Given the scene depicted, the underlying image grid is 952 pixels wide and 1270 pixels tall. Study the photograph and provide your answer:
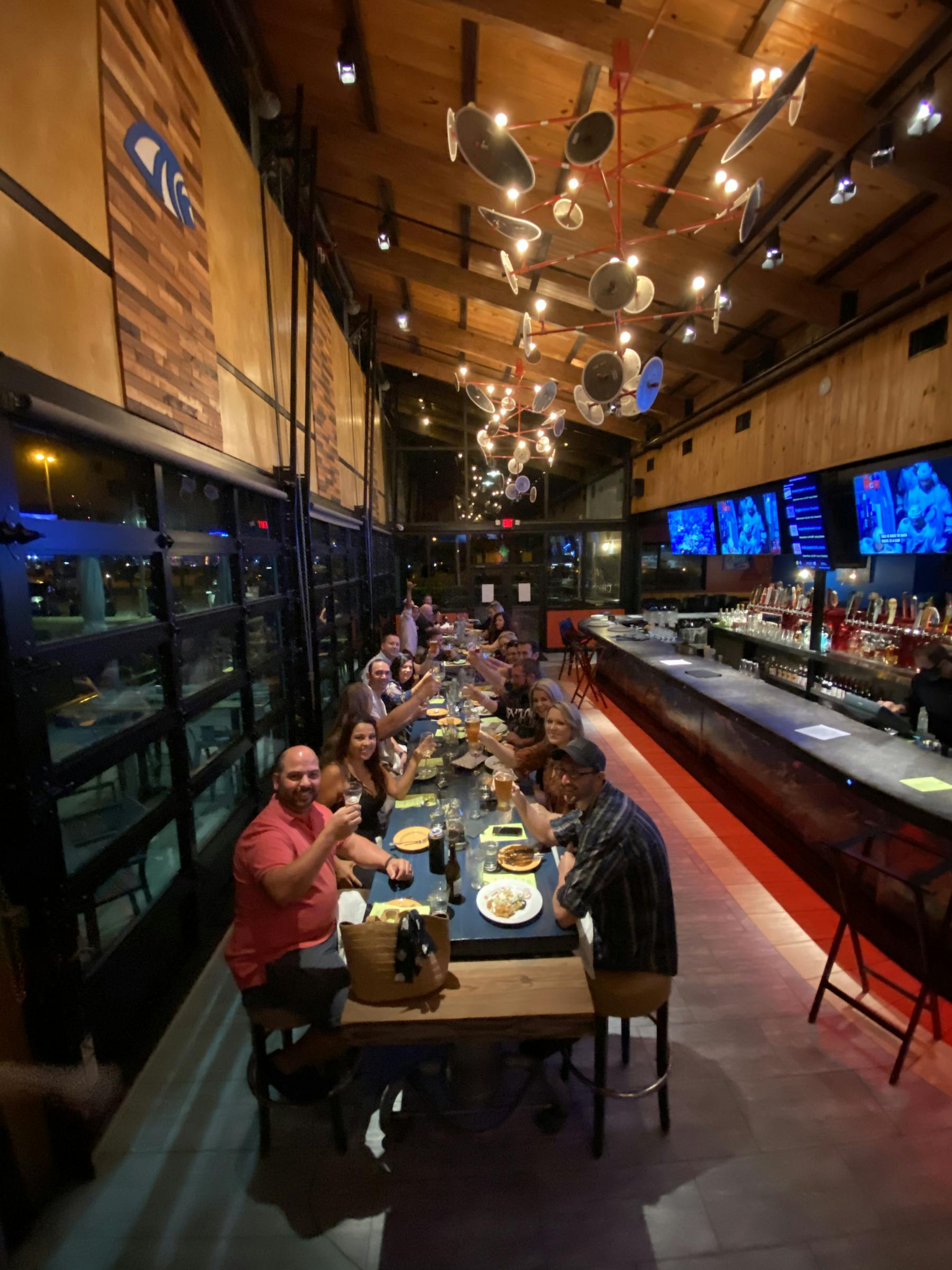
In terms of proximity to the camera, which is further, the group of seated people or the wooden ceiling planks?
the wooden ceiling planks

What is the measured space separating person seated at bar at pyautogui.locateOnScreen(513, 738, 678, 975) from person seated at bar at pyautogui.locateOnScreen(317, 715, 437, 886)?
1.51 metres

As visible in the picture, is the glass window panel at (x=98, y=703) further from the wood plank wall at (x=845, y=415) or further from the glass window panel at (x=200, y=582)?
the wood plank wall at (x=845, y=415)

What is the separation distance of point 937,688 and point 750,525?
3561 mm

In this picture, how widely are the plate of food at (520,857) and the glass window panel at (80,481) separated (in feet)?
7.91

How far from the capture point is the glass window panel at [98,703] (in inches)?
109

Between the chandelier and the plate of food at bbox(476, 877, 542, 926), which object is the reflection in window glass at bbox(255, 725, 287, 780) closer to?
the plate of food at bbox(476, 877, 542, 926)

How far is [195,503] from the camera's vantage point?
3604 mm

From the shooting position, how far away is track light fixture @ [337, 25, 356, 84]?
3.38 metres

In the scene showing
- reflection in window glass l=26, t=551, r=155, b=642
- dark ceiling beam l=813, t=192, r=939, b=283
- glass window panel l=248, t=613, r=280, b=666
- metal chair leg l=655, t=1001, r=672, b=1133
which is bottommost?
metal chair leg l=655, t=1001, r=672, b=1133

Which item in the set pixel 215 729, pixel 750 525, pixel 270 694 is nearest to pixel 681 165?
pixel 750 525

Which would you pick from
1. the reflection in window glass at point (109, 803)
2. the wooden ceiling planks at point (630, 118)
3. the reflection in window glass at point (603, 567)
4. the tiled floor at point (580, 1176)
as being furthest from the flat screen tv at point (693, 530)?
the reflection in window glass at point (109, 803)

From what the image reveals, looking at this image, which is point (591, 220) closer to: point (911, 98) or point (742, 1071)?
point (911, 98)

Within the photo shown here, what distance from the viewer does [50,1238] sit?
1.91 m

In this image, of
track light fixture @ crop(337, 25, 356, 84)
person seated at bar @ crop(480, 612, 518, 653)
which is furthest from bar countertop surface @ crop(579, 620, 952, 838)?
track light fixture @ crop(337, 25, 356, 84)
